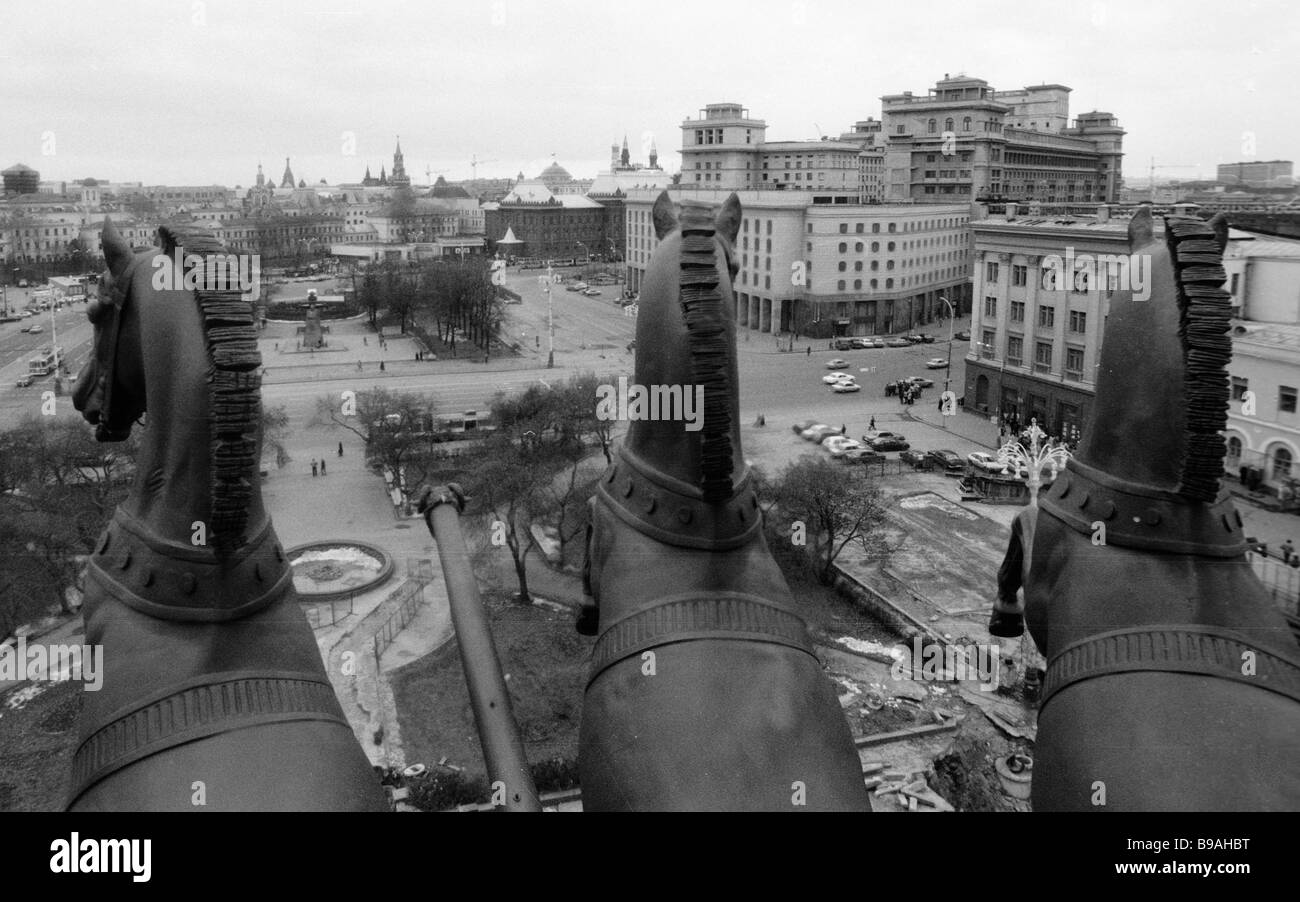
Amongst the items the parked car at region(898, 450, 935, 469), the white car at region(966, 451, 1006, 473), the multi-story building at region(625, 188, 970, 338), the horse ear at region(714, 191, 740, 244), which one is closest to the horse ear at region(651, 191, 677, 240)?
the horse ear at region(714, 191, 740, 244)

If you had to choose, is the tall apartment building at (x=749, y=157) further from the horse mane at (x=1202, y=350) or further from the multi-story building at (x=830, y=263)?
the horse mane at (x=1202, y=350)

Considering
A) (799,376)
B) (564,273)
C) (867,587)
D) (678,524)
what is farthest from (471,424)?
(564,273)

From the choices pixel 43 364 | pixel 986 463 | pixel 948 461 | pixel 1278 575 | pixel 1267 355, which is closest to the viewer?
pixel 1278 575

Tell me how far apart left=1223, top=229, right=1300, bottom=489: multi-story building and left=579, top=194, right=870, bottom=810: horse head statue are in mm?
26312

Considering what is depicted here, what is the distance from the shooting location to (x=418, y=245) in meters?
108

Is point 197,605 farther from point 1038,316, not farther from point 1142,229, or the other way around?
point 1038,316

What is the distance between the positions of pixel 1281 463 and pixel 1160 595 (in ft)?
87.1

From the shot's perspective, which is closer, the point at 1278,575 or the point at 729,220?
the point at 729,220

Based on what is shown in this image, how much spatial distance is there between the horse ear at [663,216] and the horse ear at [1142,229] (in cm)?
281

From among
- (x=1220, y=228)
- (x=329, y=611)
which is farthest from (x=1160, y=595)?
(x=329, y=611)

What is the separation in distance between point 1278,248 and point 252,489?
1214 inches

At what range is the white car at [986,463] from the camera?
1330 inches

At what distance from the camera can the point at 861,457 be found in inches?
1441

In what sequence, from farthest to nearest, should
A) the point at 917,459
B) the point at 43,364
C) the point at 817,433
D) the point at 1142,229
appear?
the point at 43,364
the point at 817,433
the point at 917,459
the point at 1142,229
